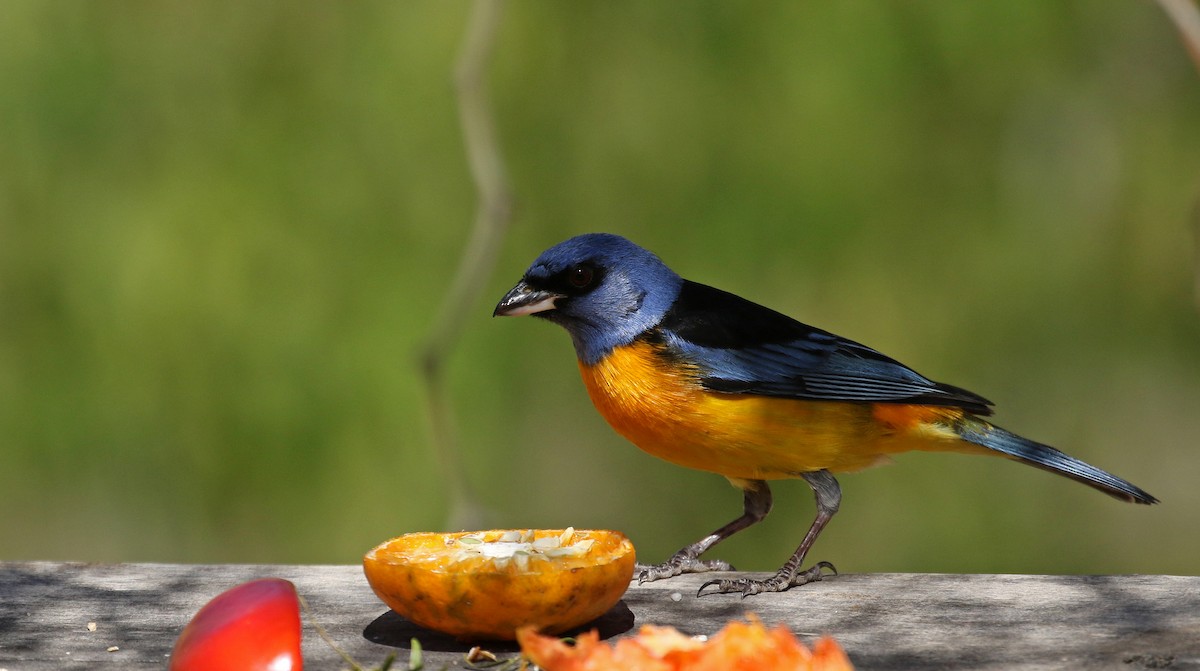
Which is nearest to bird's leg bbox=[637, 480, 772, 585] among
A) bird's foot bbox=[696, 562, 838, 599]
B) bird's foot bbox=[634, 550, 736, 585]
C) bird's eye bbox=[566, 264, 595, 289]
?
bird's foot bbox=[634, 550, 736, 585]

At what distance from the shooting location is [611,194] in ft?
17.6

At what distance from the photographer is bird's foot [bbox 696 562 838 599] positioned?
3.00 metres

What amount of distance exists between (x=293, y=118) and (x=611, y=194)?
1.30 m

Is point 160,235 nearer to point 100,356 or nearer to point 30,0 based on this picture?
point 100,356

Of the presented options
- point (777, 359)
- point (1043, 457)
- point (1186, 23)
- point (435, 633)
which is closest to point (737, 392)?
point (777, 359)

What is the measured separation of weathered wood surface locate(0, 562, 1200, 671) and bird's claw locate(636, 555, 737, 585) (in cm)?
7

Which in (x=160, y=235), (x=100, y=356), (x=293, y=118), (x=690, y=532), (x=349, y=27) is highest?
(x=349, y=27)

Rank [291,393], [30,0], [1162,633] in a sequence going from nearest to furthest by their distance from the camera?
1. [1162,633]
2. [291,393]
3. [30,0]

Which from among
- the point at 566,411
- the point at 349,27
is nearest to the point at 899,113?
the point at 566,411

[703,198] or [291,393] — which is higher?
[703,198]

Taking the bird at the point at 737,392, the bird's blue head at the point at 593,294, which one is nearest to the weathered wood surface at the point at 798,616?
the bird at the point at 737,392

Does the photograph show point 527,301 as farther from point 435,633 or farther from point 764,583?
point 435,633

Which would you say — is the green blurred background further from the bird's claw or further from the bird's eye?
the bird's claw

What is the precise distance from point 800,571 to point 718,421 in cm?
41
